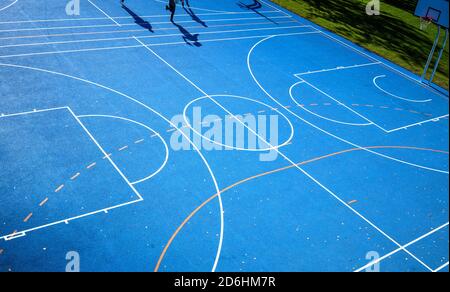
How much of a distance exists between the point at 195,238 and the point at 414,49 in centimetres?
2060

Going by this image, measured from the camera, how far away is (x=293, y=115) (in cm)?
1560

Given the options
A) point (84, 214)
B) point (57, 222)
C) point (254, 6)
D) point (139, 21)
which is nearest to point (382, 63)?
point (254, 6)

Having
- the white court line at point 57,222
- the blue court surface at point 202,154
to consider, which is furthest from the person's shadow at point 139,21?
the white court line at point 57,222

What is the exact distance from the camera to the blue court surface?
Answer: 9.80m

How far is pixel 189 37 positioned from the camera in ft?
67.7

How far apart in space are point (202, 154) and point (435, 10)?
581 inches

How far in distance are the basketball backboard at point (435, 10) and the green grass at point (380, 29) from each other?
2679 millimetres

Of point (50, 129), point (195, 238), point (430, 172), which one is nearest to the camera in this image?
point (195, 238)

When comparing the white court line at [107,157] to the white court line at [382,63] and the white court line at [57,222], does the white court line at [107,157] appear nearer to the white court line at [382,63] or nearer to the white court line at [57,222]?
the white court line at [57,222]

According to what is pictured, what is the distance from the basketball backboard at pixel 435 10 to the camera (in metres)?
19.2

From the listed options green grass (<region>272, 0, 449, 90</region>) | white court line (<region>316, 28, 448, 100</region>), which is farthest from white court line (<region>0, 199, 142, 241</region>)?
green grass (<region>272, 0, 449, 90</region>)

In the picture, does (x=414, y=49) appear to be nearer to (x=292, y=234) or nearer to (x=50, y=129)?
(x=292, y=234)

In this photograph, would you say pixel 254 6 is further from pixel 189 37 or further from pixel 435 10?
pixel 435 10

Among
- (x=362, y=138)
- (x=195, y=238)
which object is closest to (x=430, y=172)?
(x=362, y=138)
